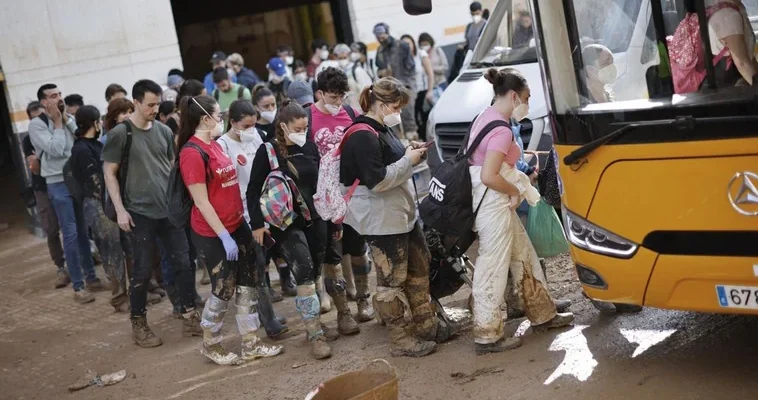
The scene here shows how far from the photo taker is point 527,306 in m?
6.75

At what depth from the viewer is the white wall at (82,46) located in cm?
1562

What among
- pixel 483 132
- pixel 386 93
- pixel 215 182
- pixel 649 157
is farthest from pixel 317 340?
pixel 649 157

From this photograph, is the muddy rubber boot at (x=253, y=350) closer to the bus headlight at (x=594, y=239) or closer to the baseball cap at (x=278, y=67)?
the bus headlight at (x=594, y=239)

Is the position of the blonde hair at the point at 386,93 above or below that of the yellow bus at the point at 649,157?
above

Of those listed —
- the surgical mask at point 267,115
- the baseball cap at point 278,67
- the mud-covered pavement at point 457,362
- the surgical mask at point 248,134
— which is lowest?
the mud-covered pavement at point 457,362

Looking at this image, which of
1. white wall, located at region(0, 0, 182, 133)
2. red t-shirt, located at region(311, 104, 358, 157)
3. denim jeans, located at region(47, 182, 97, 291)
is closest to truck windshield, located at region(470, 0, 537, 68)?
red t-shirt, located at region(311, 104, 358, 157)

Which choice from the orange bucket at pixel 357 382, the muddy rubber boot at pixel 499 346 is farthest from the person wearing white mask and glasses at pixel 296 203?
the orange bucket at pixel 357 382

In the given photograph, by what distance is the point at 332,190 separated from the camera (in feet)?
22.2

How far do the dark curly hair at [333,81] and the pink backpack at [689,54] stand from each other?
9.52 ft

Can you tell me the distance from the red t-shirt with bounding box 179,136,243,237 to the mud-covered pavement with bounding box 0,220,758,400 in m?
1.08

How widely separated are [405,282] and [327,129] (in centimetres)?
147

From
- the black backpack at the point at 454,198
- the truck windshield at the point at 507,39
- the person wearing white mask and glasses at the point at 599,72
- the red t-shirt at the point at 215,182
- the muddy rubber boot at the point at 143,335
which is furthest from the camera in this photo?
the truck windshield at the point at 507,39

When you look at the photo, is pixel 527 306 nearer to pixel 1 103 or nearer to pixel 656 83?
pixel 656 83

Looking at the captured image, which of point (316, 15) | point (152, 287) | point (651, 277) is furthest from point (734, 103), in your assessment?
point (316, 15)
